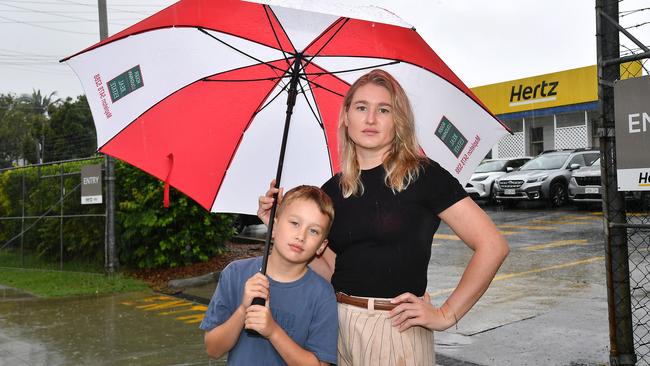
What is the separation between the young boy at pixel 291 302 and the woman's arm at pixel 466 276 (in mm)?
284

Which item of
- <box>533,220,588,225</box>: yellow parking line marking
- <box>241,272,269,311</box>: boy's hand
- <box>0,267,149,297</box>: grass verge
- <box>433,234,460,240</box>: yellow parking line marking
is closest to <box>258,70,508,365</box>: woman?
<box>241,272,269,311</box>: boy's hand

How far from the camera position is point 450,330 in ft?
20.3

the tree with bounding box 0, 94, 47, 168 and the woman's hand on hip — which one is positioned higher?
the tree with bounding box 0, 94, 47, 168

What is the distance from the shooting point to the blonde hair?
229 centimetres

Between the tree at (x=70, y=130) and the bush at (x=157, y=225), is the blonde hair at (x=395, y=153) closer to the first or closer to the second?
the bush at (x=157, y=225)

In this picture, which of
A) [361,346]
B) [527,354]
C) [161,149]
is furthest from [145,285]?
[361,346]

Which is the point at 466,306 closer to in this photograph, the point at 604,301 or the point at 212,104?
the point at 212,104

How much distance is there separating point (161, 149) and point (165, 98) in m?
0.25

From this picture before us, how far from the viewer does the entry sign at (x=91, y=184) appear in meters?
10.0

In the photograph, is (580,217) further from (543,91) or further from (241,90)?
(241,90)

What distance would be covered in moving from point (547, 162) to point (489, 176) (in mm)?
2034

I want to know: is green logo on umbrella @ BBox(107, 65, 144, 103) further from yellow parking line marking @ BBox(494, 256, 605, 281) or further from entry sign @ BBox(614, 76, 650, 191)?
yellow parking line marking @ BBox(494, 256, 605, 281)

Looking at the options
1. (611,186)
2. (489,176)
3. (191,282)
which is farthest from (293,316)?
(489,176)

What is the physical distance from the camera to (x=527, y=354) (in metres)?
5.32
